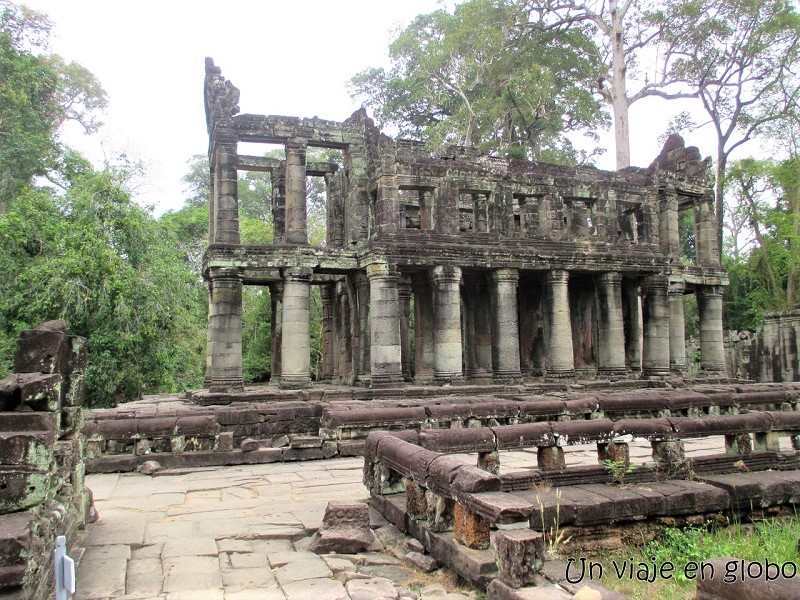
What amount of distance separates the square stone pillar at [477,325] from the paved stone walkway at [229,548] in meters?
10.9

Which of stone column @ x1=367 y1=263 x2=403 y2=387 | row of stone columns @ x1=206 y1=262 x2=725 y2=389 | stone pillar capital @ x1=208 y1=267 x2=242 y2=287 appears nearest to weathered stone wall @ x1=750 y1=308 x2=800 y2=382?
row of stone columns @ x1=206 y1=262 x2=725 y2=389

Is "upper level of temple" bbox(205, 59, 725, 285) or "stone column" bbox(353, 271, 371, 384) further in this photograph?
"stone column" bbox(353, 271, 371, 384)

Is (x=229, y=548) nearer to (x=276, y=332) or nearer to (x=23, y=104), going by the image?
(x=276, y=332)

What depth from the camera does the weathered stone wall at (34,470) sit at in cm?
394

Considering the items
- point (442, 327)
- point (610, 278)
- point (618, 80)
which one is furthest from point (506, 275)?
point (618, 80)

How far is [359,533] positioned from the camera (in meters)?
→ 5.92

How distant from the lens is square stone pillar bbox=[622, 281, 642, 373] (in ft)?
68.3

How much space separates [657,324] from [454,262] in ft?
25.1

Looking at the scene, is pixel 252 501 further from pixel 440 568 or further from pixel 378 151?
pixel 378 151

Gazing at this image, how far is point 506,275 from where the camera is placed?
17969 millimetres

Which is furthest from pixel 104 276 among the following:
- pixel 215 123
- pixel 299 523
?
pixel 299 523

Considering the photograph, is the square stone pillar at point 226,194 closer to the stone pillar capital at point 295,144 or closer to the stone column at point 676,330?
the stone pillar capital at point 295,144

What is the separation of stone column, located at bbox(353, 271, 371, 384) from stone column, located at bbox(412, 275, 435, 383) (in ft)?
5.42

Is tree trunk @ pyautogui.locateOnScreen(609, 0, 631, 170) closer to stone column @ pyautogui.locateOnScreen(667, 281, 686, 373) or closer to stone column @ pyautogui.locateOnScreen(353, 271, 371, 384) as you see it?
stone column @ pyautogui.locateOnScreen(667, 281, 686, 373)
